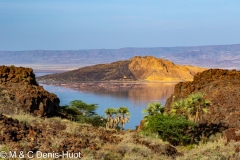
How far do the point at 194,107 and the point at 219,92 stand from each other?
20.9 ft

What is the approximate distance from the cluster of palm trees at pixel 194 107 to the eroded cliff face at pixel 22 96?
32.8 ft

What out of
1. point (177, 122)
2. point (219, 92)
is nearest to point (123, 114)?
point (219, 92)

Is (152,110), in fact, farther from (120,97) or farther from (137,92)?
(137,92)

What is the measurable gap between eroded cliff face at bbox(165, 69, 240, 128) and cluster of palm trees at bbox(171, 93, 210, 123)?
1.34 meters

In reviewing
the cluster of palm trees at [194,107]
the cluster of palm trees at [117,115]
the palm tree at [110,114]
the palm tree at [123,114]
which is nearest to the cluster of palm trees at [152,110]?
the cluster of palm trees at [194,107]

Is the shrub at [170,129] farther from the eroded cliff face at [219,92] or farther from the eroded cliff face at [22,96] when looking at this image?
the eroded cliff face at [22,96]

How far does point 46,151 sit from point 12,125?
210 centimetres

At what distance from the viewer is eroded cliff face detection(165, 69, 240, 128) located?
115ft

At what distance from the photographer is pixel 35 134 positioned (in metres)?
12.2

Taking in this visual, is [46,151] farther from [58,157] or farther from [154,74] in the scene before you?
[154,74]

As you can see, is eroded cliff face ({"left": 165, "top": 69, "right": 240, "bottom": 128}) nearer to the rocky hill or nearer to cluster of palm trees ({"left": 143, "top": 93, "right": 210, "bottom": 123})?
cluster of palm trees ({"left": 143, "top": 93, "right": 210, "bottom": 123})

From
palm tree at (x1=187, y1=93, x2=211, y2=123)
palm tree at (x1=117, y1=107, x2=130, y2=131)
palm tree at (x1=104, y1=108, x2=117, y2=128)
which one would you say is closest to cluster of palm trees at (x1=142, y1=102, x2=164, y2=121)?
palm tree at (x1=187, y1=93, x2=211, y2=123)

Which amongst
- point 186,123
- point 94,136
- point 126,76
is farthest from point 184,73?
point 94,136

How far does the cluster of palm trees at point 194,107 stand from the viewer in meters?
33.0
